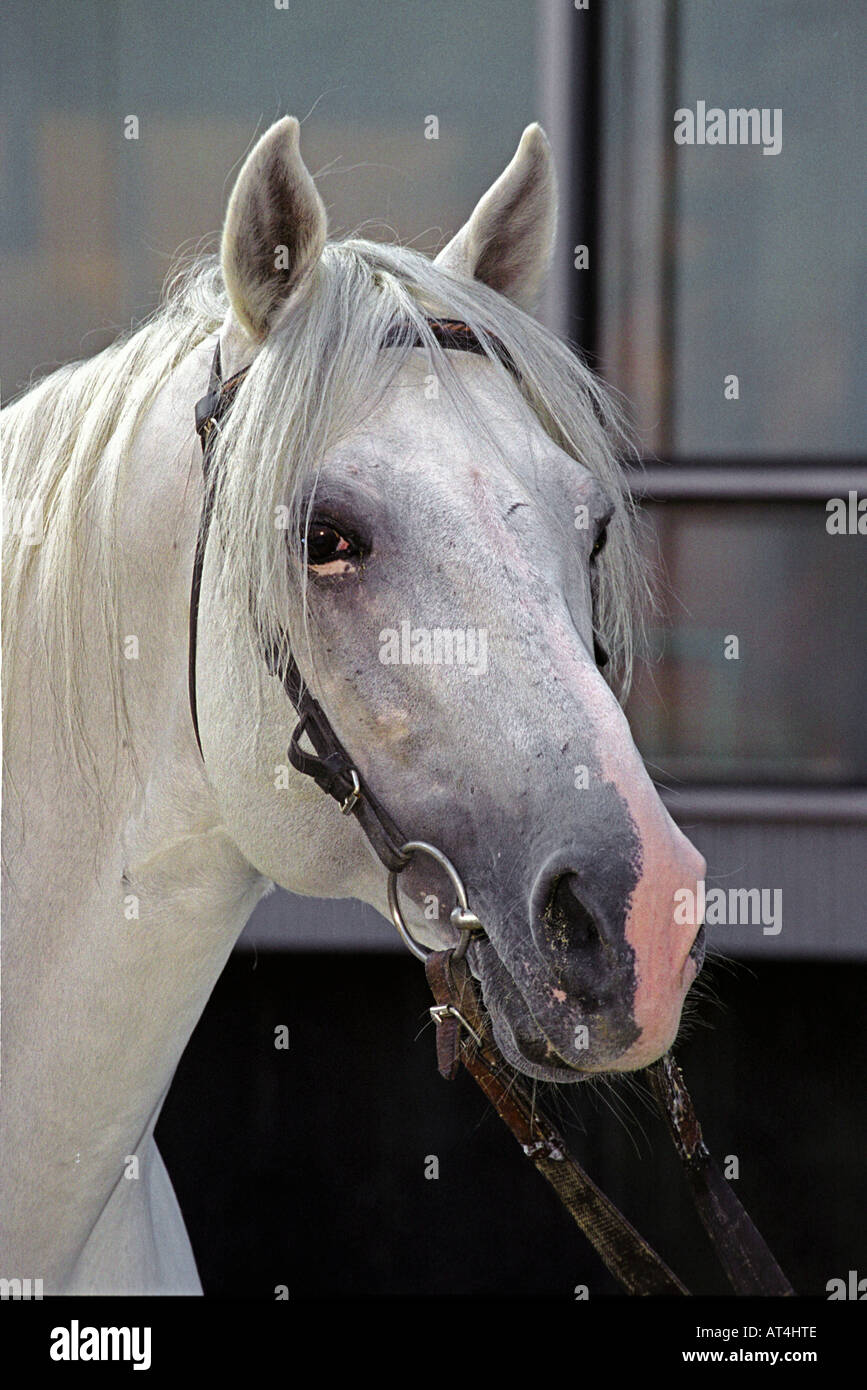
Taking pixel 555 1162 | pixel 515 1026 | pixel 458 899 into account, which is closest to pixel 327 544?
pixel 458 899

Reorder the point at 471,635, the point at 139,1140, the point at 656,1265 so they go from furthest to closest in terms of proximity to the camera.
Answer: the point at 139,1140 < the point at 656,1265 < the point at 471,635

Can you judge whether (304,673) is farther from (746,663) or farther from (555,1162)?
(746,663)

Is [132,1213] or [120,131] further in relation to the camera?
[120,131]

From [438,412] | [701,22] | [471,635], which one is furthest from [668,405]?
[471,635]

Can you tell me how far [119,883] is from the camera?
39.2 inches

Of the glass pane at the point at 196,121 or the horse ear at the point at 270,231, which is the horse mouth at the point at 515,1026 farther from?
the glass pane at the point at 196,121

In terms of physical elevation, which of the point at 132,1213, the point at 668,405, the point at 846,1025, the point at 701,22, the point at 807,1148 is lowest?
the point at 807,1148

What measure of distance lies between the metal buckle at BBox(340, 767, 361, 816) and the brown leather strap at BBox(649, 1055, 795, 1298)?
345 mm

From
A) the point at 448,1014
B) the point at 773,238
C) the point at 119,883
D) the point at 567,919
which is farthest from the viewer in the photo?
the point at 773,238

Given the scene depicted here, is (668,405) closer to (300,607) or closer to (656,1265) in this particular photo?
(300,607)

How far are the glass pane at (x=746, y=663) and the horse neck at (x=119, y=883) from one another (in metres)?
1.13

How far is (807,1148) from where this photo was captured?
1.94m

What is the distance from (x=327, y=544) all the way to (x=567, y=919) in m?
0.36
